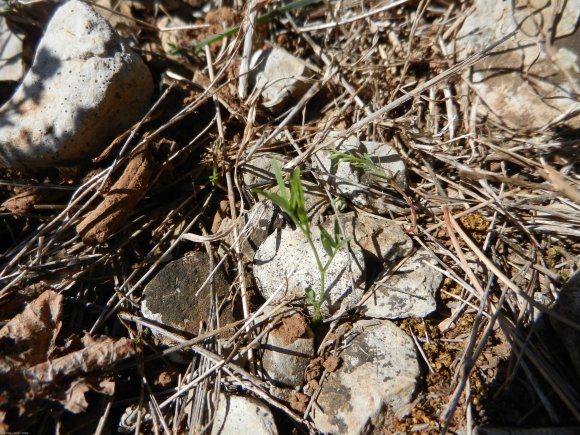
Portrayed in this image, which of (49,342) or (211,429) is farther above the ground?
(49,342)

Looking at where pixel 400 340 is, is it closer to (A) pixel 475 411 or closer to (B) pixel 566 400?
(A) pixel 475 411

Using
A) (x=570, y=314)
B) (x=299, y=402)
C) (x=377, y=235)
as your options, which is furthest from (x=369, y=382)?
(x=570, y=314)

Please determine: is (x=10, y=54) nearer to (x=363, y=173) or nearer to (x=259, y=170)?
(x=259, y=170)

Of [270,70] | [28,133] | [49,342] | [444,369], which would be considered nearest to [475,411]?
[444,369]

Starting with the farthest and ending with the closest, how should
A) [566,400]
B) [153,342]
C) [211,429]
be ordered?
[153,342] < [211,429] < [566,400]

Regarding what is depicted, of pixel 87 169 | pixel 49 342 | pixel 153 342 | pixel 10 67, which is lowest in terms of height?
pixel 153 342

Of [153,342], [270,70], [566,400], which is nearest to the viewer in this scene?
[566,400]

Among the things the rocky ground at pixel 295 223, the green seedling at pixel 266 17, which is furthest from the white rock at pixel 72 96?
the green seedling at pixel 266 17
